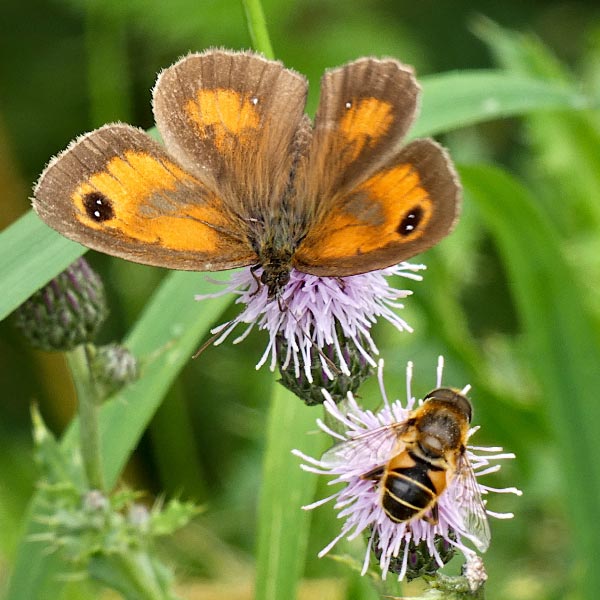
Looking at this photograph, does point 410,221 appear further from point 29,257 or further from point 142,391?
point 142,391

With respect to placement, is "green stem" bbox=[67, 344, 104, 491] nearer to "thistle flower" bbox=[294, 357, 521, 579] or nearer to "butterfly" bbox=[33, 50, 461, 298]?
"butterfly" bbox=[33, 50, 461, 298]

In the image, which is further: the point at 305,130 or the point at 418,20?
the point at 418,20

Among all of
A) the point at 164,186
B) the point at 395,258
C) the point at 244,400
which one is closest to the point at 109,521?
the point at 164,186

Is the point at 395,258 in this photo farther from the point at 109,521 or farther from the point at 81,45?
the point at 81,45

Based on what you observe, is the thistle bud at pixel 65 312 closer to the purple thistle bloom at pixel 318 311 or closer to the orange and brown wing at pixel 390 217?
the purple thistle bloom at pixel 318 311

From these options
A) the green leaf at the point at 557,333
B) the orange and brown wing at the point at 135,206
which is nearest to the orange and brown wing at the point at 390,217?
the orange and brown wing at the point at 135,206

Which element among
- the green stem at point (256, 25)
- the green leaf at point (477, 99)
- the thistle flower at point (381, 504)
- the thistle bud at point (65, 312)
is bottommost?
the thistle flower at point (381, 504)

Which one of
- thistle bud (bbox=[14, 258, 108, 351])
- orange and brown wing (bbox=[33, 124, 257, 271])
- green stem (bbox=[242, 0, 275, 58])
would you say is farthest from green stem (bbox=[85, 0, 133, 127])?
orange and brown wing (bbox=[33, 124, 257, 271])

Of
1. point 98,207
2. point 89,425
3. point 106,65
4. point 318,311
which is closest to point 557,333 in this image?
point 318,311
